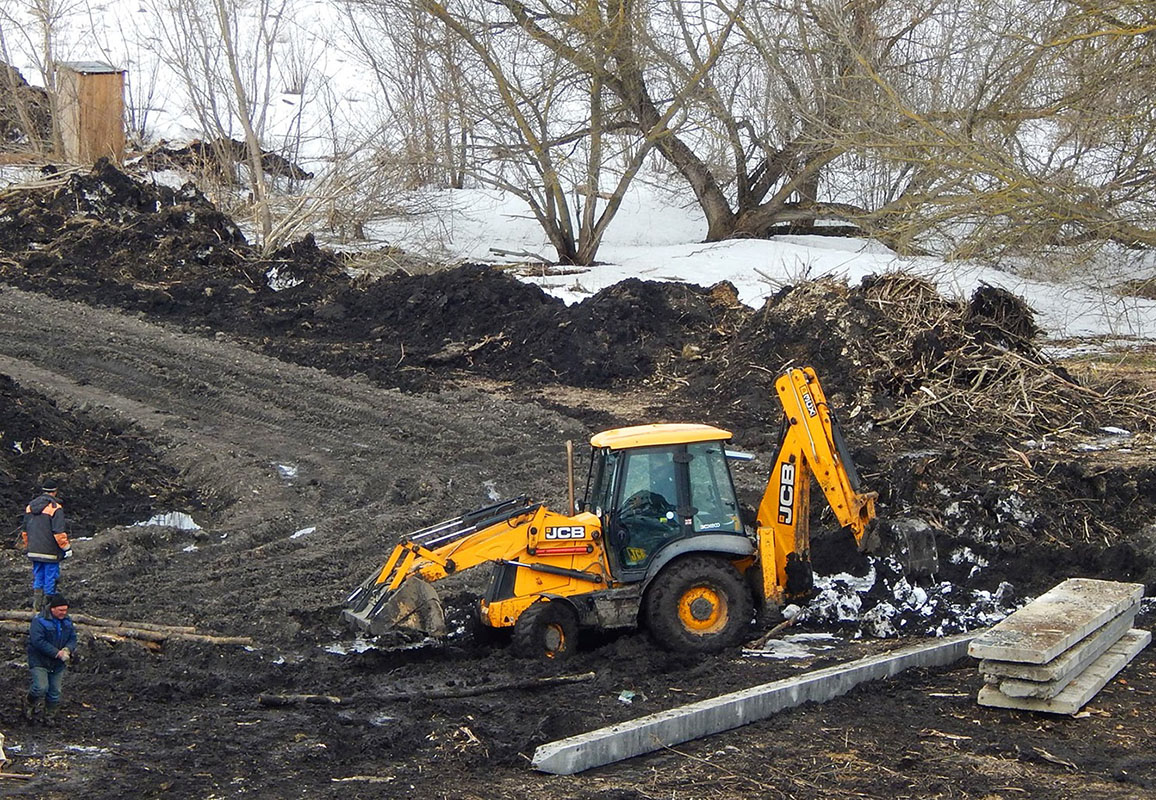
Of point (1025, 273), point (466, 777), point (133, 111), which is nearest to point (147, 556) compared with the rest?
point (466, 777)

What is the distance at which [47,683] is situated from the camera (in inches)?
277

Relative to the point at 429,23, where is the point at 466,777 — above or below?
below

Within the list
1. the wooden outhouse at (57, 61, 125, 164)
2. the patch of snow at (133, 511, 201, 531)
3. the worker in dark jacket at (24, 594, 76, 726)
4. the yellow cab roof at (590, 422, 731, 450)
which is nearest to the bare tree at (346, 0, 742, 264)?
the wooden outhouse at (57, 61, 125, 164)

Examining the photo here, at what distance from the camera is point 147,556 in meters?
11.0

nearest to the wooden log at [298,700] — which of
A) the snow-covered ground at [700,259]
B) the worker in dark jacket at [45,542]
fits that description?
the worker in dark jacket at [45,542]

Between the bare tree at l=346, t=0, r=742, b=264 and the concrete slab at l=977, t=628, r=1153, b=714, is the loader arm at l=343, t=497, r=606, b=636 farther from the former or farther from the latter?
the bare tree at l=346, t=0, r=742, b=264

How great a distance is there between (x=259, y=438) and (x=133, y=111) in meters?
18.3

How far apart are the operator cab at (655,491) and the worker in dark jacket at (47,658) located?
11.7 ft

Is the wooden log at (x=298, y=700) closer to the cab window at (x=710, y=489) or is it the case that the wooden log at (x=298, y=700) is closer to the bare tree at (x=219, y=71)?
the cab window at (x=710, y=489)

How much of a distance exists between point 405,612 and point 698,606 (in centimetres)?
204

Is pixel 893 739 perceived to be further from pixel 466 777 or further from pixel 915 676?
pixel 466 777

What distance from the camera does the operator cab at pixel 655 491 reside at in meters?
8.68

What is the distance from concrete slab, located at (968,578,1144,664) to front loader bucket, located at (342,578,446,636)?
11.3 feet

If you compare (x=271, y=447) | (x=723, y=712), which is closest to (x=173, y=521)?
(x=271, y=447)
